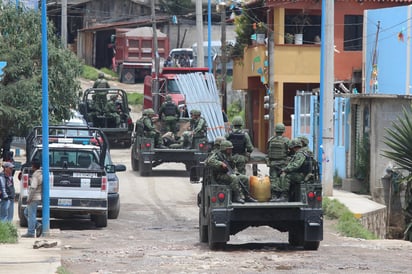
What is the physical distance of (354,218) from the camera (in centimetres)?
2427

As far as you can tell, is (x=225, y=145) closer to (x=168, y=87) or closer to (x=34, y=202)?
(x=34, y=202)

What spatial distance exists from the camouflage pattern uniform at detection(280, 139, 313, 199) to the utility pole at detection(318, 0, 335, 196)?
8.67 meters

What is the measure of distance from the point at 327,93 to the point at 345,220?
13.9 ft

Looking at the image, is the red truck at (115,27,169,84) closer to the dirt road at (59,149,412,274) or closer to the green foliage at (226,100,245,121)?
the green foliage at (226,100,245,121)

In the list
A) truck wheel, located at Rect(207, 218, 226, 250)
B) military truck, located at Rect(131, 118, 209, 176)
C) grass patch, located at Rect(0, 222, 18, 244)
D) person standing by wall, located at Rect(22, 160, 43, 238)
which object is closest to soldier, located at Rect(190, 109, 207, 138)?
military truck, located at Rect(131, 118, 209, 176)

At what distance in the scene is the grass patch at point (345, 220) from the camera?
2239 centimetres

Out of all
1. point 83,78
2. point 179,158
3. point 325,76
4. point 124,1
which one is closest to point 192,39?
point 124,1

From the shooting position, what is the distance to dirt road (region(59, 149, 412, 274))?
15852mm

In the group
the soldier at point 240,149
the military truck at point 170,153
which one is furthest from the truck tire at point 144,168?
the soldier at point 240,149

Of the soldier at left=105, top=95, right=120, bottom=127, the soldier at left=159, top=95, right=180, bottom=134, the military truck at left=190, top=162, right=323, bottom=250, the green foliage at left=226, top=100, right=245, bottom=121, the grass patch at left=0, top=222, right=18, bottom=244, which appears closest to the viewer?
the military truck at left=190, top=162, right=323, bottom=250

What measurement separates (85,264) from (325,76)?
38.9 ft

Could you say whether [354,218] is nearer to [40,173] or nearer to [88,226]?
[88,226]

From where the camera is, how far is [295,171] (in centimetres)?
1808

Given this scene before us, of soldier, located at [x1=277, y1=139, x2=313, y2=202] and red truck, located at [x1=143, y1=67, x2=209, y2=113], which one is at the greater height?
red truck, located at [x1=143, y1=67, x2=209, y2=113]
